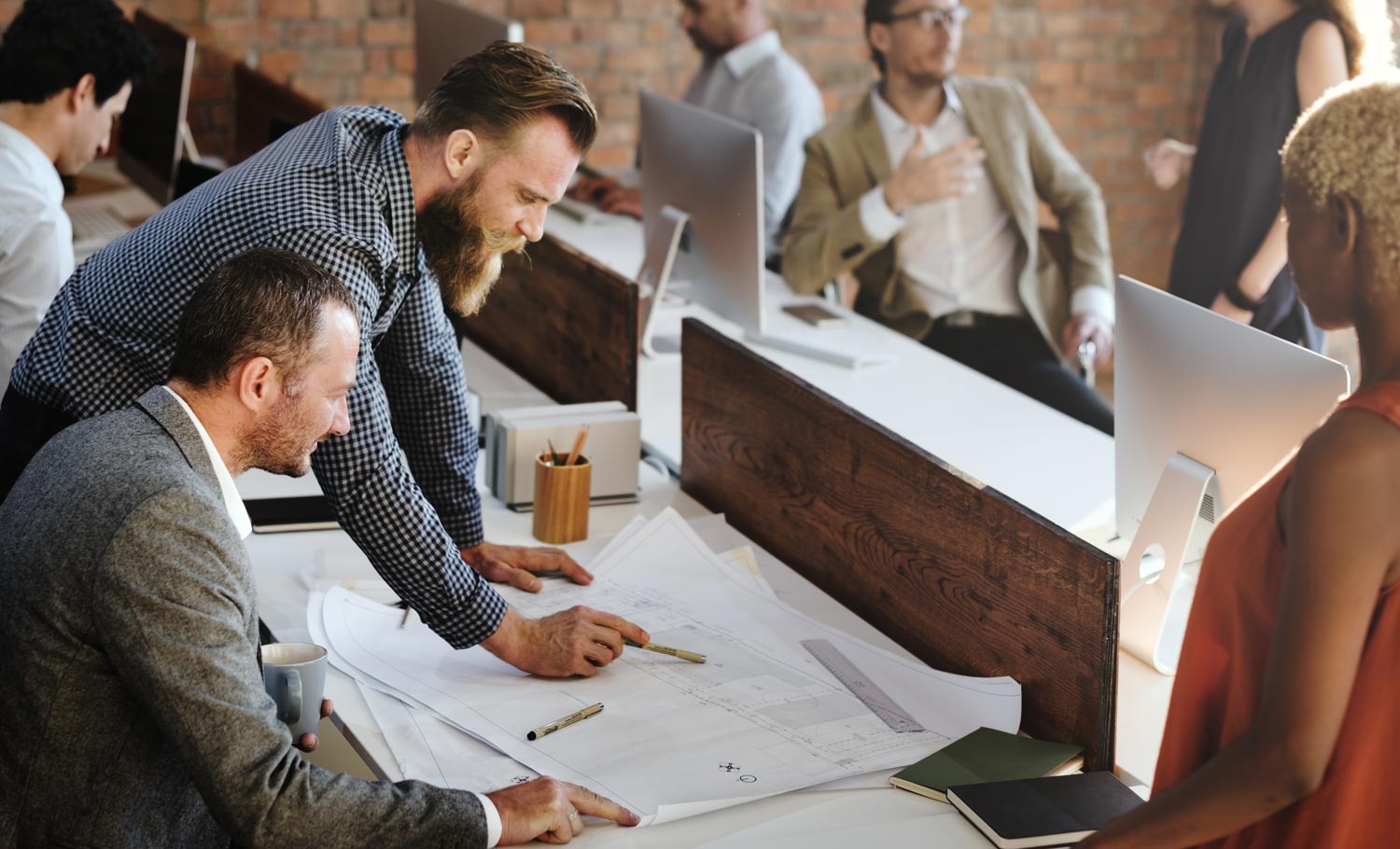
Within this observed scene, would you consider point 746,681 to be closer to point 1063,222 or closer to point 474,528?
point 474,528

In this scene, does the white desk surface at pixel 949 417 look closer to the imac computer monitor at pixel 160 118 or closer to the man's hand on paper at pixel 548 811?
the man's hand on paper at pixel 548 811

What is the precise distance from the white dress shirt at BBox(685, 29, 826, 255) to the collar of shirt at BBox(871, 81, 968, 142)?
1.42 feet

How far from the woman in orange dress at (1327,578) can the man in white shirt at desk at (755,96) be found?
3.13m

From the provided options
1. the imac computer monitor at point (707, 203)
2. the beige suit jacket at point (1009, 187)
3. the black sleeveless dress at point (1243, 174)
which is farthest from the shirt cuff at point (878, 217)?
the black sleeveless dress at point (1243, 174)

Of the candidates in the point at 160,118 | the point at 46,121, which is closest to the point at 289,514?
the point at 46,121

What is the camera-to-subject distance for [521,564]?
81.5 inches

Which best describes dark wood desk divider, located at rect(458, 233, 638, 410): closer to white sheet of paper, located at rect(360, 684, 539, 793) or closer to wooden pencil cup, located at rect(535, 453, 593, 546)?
wooden pencil cup, located at rect(535, 453, 593, 546)

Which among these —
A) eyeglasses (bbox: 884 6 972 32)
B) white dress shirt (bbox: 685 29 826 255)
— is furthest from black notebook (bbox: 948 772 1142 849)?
white dress shirt (bbox: 685 29 826 255)

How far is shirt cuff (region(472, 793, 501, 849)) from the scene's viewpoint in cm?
139

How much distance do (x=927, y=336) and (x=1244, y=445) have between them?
2.17 meters

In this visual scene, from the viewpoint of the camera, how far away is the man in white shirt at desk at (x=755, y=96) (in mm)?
4254

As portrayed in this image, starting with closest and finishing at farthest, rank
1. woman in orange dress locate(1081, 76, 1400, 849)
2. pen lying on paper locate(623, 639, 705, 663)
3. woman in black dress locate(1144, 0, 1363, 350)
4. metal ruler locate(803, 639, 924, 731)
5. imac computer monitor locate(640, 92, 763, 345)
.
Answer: woman in orange dress locate(1081, 76, 1400, 849), metal ruler locate(803, 639, 924, 731), pen lying on paper locate(623, 639, 705, 663), imac computer monitor locate(640, 92, 763, 345), woman in black dress locate(1144, 0, 1363, 350)

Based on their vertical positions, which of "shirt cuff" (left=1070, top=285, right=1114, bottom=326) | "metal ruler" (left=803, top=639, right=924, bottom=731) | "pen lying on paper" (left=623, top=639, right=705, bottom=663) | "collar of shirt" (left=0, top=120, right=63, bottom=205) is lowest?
"pen lying on paper" (left=623, top=639, right=705, bottom=663)

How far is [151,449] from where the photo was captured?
133cm
